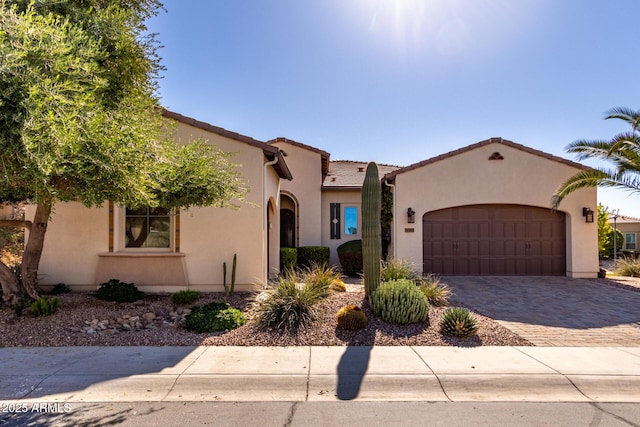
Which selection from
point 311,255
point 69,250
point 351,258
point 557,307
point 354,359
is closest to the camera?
point 354,359

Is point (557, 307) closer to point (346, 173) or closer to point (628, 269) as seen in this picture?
point (628, 269)

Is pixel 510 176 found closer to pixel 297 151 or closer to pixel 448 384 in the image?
pixel 297 151

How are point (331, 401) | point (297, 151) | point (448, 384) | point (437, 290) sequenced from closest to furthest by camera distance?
1. point (331, 401)
2. point (448, 384)
3. point (437, 290)
4. point (297, 151)

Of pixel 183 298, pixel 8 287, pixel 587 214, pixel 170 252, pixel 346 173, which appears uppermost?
pixel 346 173

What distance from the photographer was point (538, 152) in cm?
1263

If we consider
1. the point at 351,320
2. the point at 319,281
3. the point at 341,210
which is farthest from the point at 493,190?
the point at 351,320

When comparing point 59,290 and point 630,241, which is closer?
point 59,290

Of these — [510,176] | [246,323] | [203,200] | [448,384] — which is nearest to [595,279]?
[510,176]

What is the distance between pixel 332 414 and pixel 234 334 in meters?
2.88

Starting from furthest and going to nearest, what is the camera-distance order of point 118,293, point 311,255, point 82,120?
1. point 311,255
2. point 118,293
3. point 82,120

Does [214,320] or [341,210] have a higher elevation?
[341,210]

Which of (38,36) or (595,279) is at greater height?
(38,36)

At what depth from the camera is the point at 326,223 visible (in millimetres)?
15828

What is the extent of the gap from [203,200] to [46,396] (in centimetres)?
405
